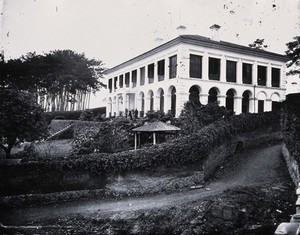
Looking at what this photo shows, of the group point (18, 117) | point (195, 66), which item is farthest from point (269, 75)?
point (18, 117)

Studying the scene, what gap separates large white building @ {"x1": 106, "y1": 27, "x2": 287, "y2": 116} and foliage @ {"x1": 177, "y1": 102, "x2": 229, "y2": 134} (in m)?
5.96

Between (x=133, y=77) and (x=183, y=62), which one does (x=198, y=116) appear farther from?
(x=133, y=77)

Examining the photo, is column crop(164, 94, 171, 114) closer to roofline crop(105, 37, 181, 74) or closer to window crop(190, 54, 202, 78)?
window crop(190, 54, 202, 78)

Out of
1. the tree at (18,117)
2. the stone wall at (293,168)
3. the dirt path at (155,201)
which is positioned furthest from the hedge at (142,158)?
the stone wall at (293,168)

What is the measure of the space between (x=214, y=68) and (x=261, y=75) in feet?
20.6

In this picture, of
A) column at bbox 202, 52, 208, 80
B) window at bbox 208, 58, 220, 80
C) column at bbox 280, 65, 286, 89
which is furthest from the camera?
column at bbox 280, 65, 286, 89

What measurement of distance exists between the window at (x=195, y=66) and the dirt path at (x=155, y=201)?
42.0 ft

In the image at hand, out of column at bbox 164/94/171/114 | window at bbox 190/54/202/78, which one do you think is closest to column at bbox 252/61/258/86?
window at bbox 190/54/202/78

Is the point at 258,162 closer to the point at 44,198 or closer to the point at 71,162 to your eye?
the point at 71,162

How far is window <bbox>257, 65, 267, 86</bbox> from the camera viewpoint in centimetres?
3042

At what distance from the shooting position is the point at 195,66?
26422 millimetres

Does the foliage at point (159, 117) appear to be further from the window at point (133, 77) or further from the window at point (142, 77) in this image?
the window at point (133, 77)

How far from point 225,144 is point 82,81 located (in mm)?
30344

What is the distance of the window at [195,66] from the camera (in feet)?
85.9
